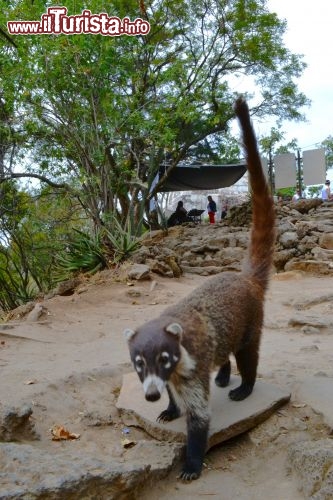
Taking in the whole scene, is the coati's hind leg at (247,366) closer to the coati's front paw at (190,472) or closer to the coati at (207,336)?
the coati at (207,336)

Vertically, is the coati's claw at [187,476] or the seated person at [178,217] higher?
the seated person at [178,217]

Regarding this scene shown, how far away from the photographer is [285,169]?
1848 cm

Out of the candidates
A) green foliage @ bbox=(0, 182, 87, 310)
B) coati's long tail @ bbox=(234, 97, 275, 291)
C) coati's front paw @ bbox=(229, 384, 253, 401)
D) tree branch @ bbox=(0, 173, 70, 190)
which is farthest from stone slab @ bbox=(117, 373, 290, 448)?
tree branch @ bbox=(0, 173, 70, 190)

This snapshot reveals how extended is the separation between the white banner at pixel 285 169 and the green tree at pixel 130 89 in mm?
1677

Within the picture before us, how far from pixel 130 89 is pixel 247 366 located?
12.5 meters

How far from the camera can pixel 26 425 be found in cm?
339

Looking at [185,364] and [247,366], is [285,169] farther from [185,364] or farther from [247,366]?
[185,364]

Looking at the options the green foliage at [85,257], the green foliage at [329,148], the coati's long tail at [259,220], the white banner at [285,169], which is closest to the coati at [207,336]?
Result: the coati's long tail at [259,220]

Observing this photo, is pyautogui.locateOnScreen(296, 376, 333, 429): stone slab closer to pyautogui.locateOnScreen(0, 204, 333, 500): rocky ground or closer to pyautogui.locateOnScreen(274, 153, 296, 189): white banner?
pyautogui.locateOnScreen(0, 204, 333, 500): rocky ground

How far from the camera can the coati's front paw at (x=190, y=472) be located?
10.1ft

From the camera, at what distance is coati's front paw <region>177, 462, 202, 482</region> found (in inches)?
122

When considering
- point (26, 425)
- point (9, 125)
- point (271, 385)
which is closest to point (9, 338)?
point (26, 425)

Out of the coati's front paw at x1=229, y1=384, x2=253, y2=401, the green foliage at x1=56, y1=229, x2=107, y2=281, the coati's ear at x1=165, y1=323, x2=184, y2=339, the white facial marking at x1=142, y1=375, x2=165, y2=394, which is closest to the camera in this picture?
the white facial marking at x1=142, y1=375, x2=165, y2=394

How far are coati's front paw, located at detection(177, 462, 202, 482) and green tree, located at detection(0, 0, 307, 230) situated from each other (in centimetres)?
846
